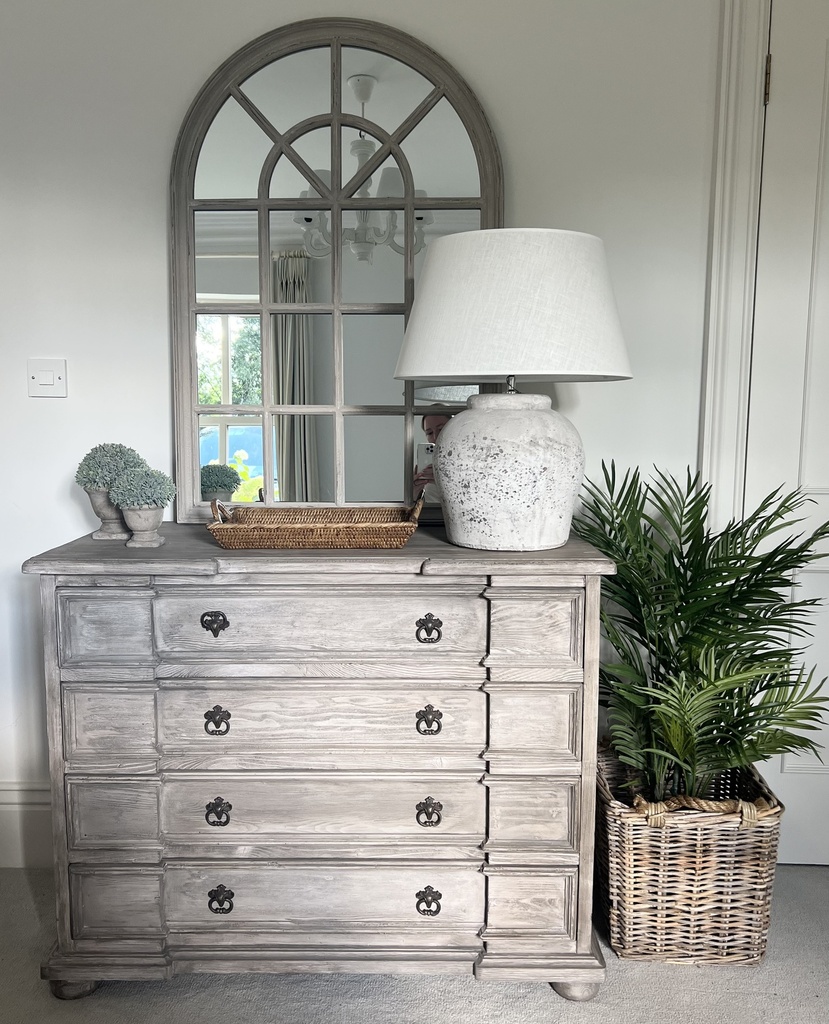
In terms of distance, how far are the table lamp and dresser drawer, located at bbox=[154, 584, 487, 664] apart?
179mm

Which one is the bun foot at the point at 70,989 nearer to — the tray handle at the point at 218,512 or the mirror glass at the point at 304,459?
the tray handle at the point at 218,512

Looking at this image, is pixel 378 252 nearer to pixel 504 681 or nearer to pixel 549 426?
pixel 549 426

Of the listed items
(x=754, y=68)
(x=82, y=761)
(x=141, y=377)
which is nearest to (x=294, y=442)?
(x=141, y=377)

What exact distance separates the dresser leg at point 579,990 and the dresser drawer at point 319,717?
0.57 meters

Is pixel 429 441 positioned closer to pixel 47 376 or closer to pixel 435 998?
pixel 47 376

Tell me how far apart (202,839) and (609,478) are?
1.32m

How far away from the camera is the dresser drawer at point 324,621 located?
163 cm

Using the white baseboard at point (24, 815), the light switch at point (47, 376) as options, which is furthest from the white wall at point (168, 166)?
the white baseboard at point (24, 815)

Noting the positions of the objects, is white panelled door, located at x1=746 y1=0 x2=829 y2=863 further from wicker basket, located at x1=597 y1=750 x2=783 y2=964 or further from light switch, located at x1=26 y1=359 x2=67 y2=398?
light switch, located at x1=26 y1=359 x2=67 y2=398

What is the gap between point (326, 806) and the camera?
1.69 m

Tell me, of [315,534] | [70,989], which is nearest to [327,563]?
[315,534]

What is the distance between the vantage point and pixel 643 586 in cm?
184

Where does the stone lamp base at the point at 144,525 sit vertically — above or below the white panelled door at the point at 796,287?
below

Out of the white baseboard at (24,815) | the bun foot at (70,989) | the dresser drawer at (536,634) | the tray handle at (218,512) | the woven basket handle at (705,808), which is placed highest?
the tray handle at (218,512)
